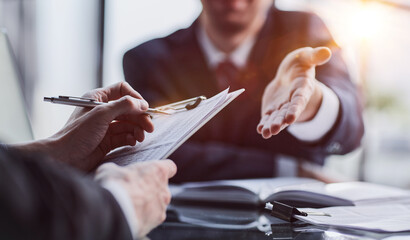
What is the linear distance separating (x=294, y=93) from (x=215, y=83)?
67 centimetres

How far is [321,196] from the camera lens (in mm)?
637

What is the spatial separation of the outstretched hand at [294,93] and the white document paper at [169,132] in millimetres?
138

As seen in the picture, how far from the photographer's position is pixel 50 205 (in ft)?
0.77

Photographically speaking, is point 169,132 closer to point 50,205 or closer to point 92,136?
point 92,136

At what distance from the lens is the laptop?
796 millimetres

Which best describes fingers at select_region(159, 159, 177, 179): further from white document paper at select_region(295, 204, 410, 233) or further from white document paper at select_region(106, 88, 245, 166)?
white document paper at select_region(295, 204, 410, 233)

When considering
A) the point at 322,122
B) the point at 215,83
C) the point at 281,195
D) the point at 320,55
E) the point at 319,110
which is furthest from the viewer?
the point at 215,83

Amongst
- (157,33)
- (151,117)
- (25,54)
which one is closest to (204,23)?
(157,33)

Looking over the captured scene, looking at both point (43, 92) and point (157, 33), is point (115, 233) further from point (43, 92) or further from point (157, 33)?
point (43, 92)

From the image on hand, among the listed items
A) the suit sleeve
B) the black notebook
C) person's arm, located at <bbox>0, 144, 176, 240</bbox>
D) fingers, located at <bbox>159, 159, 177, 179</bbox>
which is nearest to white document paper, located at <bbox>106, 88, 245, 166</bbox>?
fingers, located at <bbox>159, 159, 177, 179</bbox>

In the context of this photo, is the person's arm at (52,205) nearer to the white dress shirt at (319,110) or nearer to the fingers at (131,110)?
the fingers at (131,110)

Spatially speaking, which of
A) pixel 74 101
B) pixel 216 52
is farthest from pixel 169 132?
pixel 216 52

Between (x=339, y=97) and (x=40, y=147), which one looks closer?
(x=40, y=147)

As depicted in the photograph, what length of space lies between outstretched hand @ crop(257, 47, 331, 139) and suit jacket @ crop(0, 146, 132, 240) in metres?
0.38
